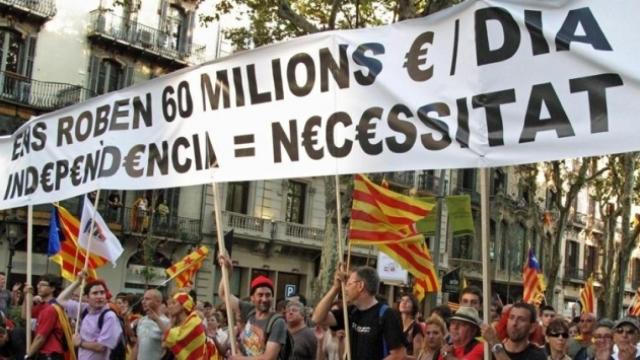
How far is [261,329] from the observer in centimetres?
630

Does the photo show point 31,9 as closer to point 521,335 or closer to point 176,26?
point 176,26

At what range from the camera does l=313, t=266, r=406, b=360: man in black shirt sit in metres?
5.75

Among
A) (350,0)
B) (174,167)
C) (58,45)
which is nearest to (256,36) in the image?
(350,0)

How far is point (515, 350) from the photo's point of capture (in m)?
5.09

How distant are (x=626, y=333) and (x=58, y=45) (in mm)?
24161

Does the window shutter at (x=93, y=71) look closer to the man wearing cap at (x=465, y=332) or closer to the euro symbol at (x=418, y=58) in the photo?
the man wearing cap at (x=465, y=332)

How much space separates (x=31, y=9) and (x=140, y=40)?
421 cm

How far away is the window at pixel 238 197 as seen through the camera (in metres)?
31.4

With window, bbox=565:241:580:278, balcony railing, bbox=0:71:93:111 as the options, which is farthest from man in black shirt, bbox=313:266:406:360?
Result: window, bbox=565:241:580:278

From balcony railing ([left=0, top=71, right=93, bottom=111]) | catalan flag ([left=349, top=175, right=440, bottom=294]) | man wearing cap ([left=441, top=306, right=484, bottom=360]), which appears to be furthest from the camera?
balcony railing ([left=0, top=71, right=93, bottom=111])

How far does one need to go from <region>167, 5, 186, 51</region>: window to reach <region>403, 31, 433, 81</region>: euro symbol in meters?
26.1

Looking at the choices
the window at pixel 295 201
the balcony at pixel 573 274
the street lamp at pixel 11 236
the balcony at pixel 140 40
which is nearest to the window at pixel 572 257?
the balcony at pixel 573 274

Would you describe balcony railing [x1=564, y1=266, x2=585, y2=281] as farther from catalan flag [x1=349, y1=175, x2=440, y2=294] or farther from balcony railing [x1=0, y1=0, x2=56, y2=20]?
catalan flag [x1=349, y1=175, x2=440, y2=294]

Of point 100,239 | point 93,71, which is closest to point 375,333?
point 100,239
